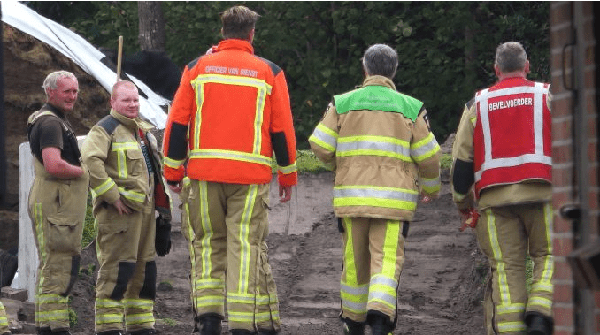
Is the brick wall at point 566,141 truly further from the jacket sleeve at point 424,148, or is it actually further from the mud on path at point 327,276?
the mud on path at point 327,276

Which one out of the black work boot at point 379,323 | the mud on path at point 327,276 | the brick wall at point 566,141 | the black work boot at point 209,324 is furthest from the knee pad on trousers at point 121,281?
the brick wall at point 566,141

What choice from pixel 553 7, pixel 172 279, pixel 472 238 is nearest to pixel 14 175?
pixel 172 279

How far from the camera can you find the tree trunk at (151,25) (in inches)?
768

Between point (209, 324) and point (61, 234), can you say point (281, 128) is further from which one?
point (61, 234)

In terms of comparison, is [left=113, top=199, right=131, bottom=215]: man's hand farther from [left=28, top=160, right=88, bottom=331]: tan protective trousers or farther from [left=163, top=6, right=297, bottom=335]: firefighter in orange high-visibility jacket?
[left=163, top=6, right=297, bottom=335]: firefighter in orange high-visibility jacket

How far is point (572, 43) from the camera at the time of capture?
199 inches

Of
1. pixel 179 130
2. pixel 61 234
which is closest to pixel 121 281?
pixel 61 234

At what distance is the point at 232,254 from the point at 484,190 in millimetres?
1675

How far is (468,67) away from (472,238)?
6.04m

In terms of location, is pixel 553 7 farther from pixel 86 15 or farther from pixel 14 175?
pixel 86 15

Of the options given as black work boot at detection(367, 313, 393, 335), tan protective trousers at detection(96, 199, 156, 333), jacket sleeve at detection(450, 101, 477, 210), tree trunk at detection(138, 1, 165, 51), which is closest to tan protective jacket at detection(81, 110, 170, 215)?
tan protective trousers at detection(96, 199, 156, 333)

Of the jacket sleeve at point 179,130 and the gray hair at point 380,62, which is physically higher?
the gray hair at point 380,62

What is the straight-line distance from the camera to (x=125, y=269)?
369 inches

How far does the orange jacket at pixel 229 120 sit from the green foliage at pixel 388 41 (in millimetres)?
9131
